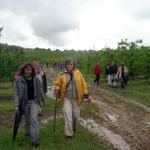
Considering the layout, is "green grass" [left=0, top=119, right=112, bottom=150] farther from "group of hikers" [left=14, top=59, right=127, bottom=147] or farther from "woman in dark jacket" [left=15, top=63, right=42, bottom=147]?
"woman in dark jacket" [left=15, top=63, right=42, bottom=147]

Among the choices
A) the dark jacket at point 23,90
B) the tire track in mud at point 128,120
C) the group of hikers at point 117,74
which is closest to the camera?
the dark jacket at point 23,90

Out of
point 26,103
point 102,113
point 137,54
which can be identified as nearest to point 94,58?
point 137,54

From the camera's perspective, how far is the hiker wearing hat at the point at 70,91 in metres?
12.7

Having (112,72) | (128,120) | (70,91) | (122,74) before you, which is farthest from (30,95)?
(112,72)

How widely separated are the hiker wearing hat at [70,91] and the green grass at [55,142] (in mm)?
393

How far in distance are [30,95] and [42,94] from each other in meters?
0.33

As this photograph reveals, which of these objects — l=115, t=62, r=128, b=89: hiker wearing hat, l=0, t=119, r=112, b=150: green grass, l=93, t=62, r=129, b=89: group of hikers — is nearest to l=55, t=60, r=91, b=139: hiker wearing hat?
l=0, t=119, r=112, b=150: green grass

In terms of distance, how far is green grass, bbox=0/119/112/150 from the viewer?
11953 millimetres

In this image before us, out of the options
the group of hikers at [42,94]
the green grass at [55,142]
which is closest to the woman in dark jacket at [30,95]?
the group of hikers at [42,94]

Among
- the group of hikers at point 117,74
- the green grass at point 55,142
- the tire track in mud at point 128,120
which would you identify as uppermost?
the group of hikers at point 117,74

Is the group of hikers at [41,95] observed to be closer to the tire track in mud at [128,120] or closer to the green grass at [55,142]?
the green grass at [55,142]

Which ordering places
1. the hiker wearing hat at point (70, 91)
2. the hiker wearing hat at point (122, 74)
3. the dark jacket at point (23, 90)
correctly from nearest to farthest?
the dark jacket at point (23, 90), the hiker wearing hat at point (70, 91), the hiker wearing hat at point (122, 74)

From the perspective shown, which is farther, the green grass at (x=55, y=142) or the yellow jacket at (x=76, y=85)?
the yellow jacket at (x=76, y=85)

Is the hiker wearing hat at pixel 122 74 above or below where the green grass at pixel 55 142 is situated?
above
